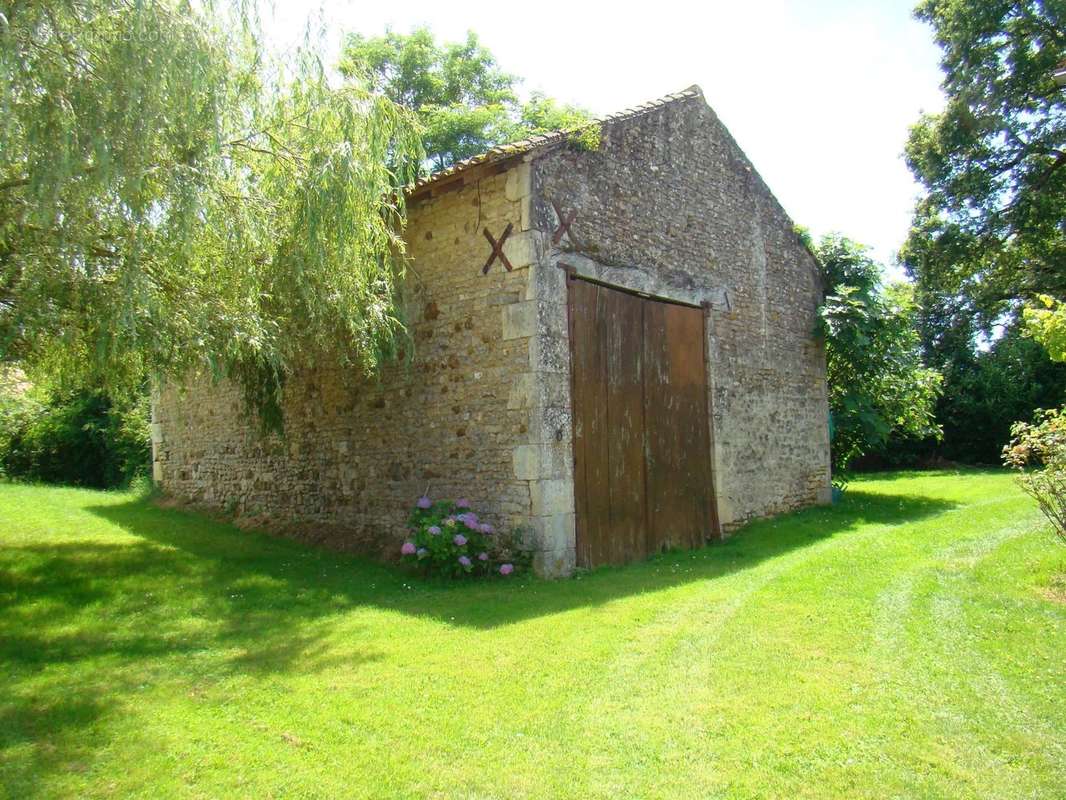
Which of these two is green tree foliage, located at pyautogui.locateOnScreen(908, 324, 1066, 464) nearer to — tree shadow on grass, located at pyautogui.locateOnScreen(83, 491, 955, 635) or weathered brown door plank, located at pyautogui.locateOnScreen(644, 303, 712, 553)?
tree shadow on grass, located at pyautogui.locateOnScreen(83, 491, 955, 635)

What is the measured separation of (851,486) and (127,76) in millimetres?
13938

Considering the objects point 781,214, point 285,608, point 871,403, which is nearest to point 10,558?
point 285,608

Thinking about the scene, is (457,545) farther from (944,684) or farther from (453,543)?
(944,684)

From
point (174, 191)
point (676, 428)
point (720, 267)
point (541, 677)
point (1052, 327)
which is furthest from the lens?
point (720, 267)

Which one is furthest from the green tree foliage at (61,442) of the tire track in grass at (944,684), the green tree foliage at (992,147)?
the green tree foliage at (992,147)

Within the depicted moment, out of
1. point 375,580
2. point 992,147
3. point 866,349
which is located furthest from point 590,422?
point 992,147

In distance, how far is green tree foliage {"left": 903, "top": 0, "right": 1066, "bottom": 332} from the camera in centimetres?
1546

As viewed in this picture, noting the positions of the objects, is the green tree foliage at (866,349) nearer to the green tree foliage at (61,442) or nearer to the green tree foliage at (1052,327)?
the green tree foliage at (1052,327)

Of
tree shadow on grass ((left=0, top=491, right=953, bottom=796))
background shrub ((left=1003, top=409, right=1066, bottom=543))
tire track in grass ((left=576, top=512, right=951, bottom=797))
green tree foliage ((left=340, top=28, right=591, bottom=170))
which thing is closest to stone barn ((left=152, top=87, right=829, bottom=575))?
tree shadow on grass ((left=0, top=491, right=953, bottom=796))

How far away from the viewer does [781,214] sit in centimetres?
1119

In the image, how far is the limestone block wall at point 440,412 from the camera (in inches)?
289

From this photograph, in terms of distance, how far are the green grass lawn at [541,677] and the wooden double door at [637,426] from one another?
24.4 inches

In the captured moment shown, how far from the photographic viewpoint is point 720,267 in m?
9.86

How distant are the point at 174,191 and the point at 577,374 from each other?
3.94 m
